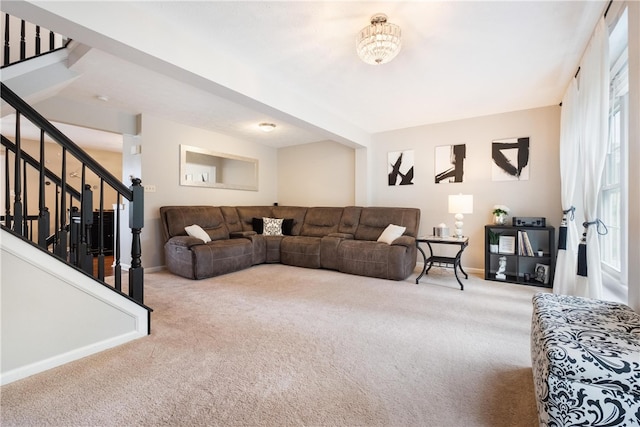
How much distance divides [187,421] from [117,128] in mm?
4257

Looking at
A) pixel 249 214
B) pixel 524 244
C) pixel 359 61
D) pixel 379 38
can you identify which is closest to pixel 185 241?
pixel 249 214

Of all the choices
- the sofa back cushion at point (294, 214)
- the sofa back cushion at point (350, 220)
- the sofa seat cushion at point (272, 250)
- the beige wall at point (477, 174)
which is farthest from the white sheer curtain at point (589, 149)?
the sofa back cushion at point (294, 214)

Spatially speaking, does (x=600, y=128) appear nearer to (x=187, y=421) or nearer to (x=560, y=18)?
(x=560, y=18)

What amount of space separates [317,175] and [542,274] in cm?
400

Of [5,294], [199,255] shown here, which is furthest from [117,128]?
[5,294]

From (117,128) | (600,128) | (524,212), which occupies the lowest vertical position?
(524,212)

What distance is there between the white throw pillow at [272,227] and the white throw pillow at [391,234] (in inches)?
76.8

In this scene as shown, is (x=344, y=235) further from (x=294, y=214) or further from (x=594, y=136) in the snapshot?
(x=594, y=136)

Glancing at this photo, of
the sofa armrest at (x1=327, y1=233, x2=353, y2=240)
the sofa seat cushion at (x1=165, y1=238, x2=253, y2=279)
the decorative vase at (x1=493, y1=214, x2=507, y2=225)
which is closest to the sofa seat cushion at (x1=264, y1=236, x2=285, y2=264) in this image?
the sofa seat cushion at (x1=165, y1=238, x2=253, y2=279)


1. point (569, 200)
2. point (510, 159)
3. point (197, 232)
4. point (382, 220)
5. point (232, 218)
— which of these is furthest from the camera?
point (232, 218)

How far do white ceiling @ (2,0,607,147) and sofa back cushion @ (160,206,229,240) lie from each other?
1.42 metres

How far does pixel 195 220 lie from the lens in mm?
4480

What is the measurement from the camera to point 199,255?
12.5ft

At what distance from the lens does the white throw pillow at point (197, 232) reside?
4219 mm
